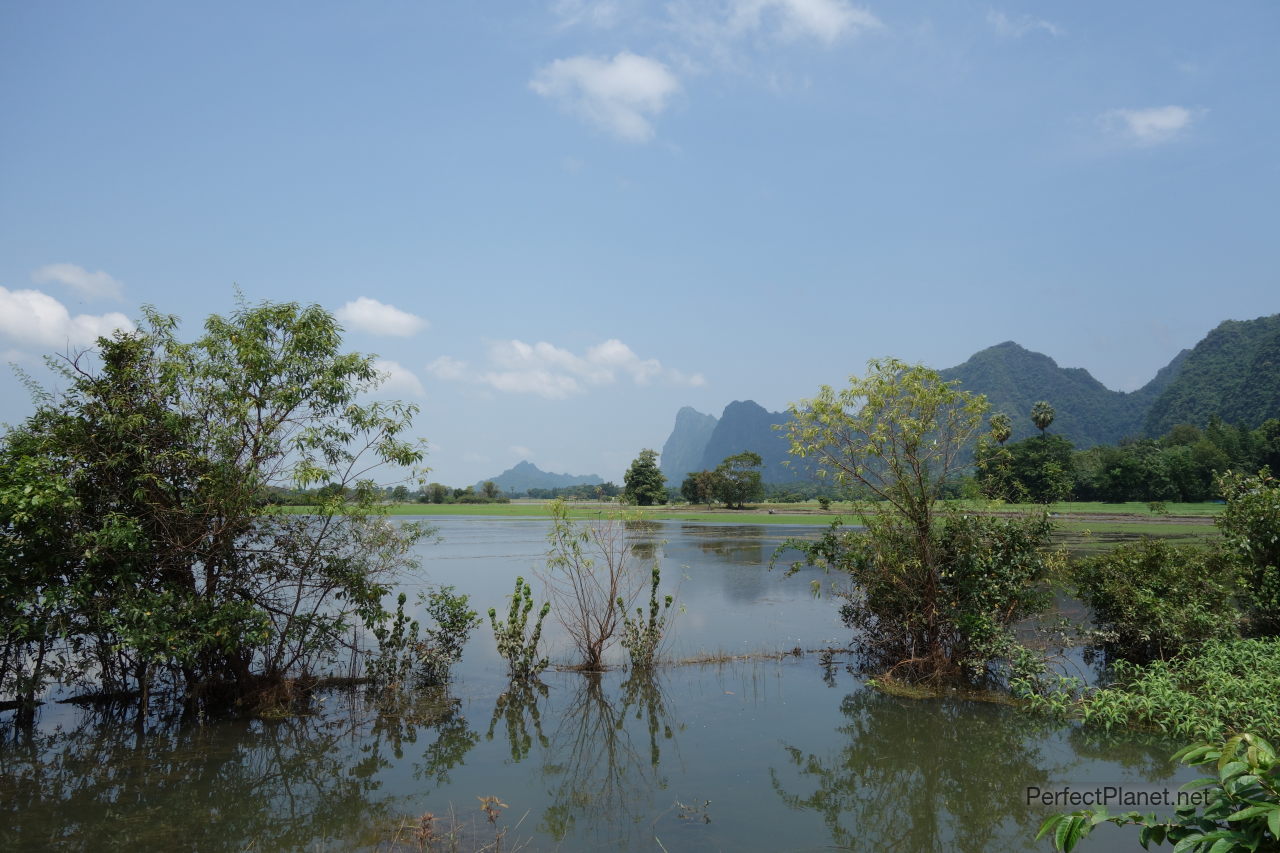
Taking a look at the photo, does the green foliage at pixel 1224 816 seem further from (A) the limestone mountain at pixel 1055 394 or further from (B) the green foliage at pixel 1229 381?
(A) the limestone mountain at pixel 1055 394

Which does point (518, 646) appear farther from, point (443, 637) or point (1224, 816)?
point (1224, 816)

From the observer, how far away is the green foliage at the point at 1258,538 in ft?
37.4

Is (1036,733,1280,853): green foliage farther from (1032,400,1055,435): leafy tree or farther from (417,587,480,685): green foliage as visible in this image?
(1032,400,1055,435): leafy tree

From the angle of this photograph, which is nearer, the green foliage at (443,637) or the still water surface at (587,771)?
the still water surface at (587,771)

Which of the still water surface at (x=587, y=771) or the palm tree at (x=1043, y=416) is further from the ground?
the palm tree at (x=1043, y=416)

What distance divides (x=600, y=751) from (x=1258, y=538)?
34.5 feet

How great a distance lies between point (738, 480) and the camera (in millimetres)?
82125

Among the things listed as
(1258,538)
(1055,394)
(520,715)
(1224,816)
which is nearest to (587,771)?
(520,715)

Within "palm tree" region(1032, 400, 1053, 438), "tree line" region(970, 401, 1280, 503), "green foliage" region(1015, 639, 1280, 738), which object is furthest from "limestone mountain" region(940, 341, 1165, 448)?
"green foliage" region(1015, 639, 1280, 738)

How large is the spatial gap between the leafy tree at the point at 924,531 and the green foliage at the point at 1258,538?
9.79ft

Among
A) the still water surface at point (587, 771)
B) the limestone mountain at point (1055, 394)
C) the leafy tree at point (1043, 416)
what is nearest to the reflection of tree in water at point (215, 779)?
the still water surface at point (587, 771)

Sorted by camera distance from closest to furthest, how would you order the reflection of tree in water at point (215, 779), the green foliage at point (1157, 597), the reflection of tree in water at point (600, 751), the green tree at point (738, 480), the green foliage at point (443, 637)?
the reflection of tree in water at point (215, 779)
the reflection of tree in water at point (600, 751)
the green foliage at point (1157, 597)
the green foliage at point (443, 637)
the green tree at point (738, 480)

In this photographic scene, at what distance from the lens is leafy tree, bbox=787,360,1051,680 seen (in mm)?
11711

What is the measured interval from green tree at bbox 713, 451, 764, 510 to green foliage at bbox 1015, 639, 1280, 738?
70.6 m
